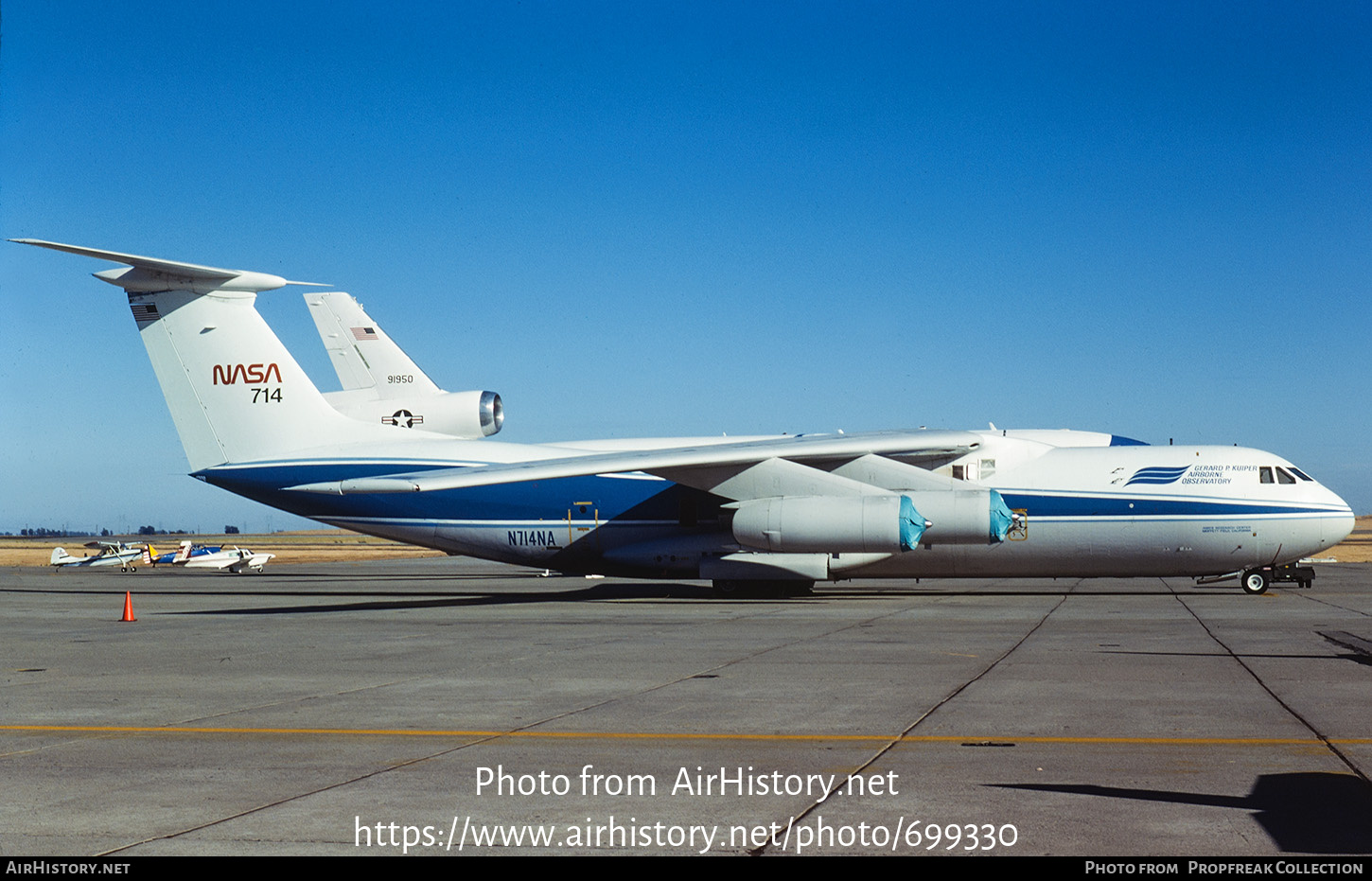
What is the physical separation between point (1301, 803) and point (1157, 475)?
770 inches

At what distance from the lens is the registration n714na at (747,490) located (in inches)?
922

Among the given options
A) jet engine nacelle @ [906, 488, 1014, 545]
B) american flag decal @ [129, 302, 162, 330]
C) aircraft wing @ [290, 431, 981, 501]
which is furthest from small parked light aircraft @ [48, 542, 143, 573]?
jet engine nacelle @ [906, 488, 1014, 545]

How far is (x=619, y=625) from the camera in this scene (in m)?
19.0

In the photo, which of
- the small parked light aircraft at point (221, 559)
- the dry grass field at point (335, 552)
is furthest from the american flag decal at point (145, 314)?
the small parked light aircraft at point (221, 559)

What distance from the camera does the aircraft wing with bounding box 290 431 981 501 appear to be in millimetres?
22688

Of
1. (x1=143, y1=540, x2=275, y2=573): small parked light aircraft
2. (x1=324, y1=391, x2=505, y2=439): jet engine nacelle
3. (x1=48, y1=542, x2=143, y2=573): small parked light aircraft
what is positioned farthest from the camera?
(x1=48, y1=542, x2=143, y2=573): small parked light aircraft

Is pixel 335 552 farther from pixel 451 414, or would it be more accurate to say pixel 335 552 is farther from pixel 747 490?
pixel 747 490

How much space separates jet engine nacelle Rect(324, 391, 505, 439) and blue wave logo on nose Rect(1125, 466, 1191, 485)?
48.1 ft

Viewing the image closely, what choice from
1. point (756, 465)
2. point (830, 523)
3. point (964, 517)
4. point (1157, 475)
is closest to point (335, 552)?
point (756, 465)

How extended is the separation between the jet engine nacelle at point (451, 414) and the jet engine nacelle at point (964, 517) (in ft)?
35.7

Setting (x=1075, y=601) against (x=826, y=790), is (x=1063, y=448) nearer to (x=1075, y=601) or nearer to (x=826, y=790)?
(x=1075, y=601)

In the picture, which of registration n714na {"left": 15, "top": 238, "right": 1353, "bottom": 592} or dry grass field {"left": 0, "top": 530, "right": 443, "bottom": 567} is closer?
registration n714na {"left": 15, "top": 238, "right": 1353, "bottom": 592}

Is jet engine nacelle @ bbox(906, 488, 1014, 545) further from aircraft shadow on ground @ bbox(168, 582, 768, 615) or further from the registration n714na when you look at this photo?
aircraft shadow on ground @ bbox(168, 582, 768, 615)

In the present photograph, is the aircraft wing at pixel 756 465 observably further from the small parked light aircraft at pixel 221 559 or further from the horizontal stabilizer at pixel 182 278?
the small parked light aircraft at pixel 221 559
